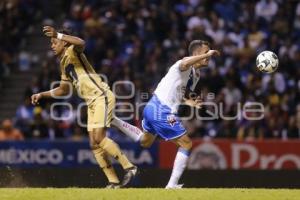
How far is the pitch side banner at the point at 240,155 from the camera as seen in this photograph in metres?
20.5

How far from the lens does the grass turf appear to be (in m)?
13.0

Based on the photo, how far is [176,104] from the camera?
47.7ft

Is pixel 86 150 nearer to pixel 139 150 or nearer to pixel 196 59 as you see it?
pixel 139 150

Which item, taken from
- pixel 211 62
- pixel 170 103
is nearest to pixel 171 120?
pixel 170 103

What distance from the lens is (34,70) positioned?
83.4 ft

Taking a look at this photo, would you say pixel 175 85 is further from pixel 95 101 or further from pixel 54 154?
pixel 54 154

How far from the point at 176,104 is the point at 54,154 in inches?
295

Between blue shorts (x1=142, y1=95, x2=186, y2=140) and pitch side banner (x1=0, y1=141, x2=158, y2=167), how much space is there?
6.61 metres

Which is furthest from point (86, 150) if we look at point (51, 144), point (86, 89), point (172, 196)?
point (172, 196)

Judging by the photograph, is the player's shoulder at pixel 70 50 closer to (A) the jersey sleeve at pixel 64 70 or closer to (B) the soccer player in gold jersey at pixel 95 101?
(B) the soccer player in gold jersey at pixel 95 101

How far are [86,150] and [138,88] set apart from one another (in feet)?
6.12

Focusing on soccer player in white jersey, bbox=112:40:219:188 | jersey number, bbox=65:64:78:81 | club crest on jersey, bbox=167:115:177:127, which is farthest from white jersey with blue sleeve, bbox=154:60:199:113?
jersey number, bbox=65:64:78:81

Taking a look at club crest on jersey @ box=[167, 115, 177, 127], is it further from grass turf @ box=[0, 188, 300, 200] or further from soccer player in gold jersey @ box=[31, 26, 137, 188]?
grass turf @ box=[0, 188, 300, 200]

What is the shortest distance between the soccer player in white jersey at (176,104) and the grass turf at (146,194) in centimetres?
84
